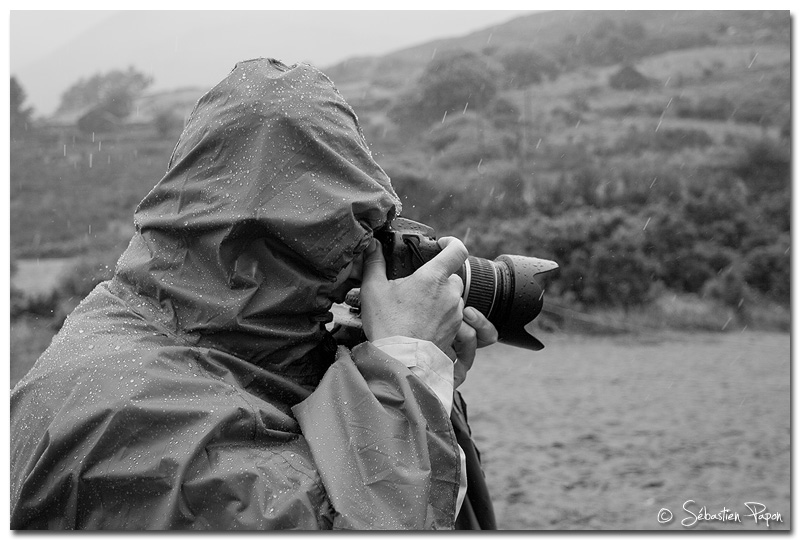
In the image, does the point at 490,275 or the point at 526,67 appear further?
the point at 526,67

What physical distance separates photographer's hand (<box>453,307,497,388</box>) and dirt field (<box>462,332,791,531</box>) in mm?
951

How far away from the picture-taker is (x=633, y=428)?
525 centimetres

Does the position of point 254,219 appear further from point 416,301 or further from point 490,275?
point 490,275

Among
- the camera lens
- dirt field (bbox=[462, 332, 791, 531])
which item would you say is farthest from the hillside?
the camera lens

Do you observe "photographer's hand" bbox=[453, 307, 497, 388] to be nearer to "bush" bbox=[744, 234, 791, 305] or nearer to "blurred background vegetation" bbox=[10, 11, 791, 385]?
"blurred background vegetation" bbox=[10, 11, 791, 385]

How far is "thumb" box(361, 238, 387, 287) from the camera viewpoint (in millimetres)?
1171

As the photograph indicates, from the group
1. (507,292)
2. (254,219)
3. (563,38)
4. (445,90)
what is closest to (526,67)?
(563,38)

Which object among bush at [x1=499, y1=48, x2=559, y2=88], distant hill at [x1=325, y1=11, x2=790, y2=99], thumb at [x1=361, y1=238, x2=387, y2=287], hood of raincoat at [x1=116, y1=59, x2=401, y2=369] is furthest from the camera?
bush at [x1=499, y1=48, x2=559, y2=88]

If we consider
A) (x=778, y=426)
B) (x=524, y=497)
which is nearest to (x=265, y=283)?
(x=524, y=497)

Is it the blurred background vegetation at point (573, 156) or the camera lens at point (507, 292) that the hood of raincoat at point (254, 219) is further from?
the blurred background vegetation at point (573, 156)

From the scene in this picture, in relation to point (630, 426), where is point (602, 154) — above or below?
above

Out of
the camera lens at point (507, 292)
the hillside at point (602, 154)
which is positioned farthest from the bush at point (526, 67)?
the camera lens at point (507, 292)

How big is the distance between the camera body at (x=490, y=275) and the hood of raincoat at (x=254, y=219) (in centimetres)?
13

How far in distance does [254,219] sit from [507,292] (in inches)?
20.7
